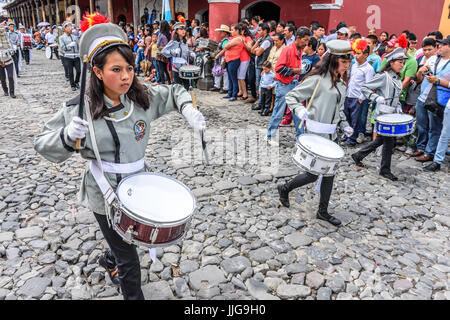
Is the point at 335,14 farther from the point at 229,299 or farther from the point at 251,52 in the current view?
the point at 229,299

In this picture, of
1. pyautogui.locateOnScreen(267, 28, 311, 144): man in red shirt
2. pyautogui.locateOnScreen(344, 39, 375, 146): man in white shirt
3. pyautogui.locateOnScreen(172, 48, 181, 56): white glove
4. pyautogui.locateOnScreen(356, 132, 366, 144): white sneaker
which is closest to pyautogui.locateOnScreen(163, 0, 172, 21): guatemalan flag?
pyautogui.locateOnScreen(172, 48, 181, 56): white glove

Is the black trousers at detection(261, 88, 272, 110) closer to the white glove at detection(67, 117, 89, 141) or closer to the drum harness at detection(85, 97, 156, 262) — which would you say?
the drum harness at detection(85, 97, 156, 262)

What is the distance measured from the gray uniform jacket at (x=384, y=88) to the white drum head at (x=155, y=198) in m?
4.05

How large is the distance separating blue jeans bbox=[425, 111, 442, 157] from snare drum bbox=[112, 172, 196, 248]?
201 inches

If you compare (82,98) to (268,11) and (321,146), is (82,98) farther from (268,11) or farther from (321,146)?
(268,11)

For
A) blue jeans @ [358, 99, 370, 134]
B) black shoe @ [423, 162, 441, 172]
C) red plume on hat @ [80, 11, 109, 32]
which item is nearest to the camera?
red plume on hat @ [80, 11, 109, 32]

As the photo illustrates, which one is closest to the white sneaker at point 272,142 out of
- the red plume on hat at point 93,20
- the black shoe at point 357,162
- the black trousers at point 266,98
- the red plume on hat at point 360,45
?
the black shoe at point 357,162

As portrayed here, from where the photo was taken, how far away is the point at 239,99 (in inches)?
380

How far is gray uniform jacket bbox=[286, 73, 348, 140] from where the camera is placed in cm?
377

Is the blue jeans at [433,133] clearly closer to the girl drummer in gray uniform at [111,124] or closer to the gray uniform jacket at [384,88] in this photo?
the gray uniform jacket at [384,88]

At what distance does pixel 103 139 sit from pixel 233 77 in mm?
7629

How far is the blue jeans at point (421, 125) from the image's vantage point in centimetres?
585
